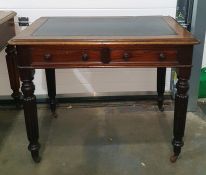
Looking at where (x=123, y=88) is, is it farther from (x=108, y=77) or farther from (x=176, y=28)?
(x=176, y=28)

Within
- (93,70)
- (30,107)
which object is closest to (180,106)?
(30,107)

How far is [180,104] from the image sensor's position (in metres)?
1.57

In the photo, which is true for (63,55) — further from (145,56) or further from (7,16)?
(7,16)

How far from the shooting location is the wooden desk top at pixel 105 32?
1.42m

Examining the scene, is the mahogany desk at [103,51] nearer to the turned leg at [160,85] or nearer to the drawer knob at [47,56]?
the drawer knob at [47,56]

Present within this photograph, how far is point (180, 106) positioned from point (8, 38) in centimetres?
122

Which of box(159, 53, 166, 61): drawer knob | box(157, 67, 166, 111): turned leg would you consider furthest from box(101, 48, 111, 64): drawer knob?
box(157, 67, 166, 111): turned leg

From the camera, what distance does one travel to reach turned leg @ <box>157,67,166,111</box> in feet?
7.15

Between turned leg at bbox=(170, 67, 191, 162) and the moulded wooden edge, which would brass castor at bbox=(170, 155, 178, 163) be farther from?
the moulded wooden edge

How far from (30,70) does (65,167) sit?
62 cm

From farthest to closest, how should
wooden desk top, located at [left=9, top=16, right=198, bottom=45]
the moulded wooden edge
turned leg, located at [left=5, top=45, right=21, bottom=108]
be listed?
turned leg, located at [left=5, top=45, right=21, bottom=108] → the moulded wooden edge → wooden desk top, located at [left=9, top=16, right=198, bottom=45]

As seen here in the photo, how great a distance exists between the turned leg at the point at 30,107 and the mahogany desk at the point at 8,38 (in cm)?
46

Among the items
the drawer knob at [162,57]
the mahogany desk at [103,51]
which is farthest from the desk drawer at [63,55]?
the drawer knob at [162,57]

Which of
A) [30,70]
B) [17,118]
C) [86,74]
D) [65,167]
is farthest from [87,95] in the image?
[30,70]
